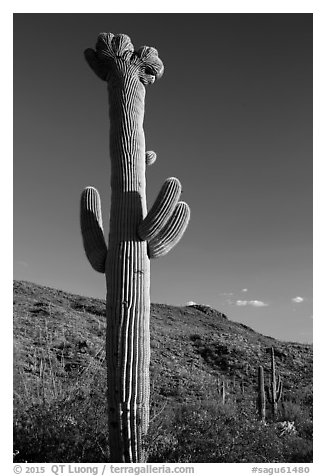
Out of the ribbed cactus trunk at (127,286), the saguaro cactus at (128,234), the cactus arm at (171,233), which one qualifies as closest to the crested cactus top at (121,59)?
the saguaro cactus at (128,234)

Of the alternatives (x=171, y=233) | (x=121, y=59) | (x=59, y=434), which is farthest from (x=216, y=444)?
(x=121, y=59)

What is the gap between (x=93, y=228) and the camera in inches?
216

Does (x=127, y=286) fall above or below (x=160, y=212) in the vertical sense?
below

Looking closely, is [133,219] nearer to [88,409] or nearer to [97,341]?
[88,409]

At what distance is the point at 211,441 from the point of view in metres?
4.92

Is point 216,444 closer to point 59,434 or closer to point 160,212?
point 59,434

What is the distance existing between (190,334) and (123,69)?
17928mm

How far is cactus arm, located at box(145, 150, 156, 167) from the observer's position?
6.25 metres

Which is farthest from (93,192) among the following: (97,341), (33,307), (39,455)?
(33,307)

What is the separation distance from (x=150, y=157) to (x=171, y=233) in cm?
165

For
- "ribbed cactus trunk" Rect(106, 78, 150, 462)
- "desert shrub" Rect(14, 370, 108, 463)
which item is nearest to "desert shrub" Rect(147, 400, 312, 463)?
"ribbed cactus trunk" Rect(106, 78, 150, 462)

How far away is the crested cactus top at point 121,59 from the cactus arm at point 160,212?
1.82 metres

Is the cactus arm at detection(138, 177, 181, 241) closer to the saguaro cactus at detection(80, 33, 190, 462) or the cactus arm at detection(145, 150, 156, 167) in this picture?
the saguaro cactus at detection(80, 33, 190, 462)
